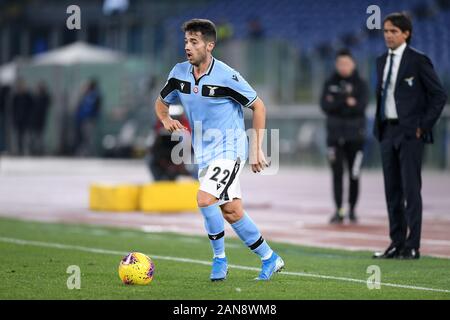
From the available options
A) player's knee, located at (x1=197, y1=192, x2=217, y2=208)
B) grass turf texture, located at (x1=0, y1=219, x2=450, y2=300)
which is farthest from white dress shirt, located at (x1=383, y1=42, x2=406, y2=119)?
player's knee, located at (x1=197, y1=192, x2=217, y2=208)

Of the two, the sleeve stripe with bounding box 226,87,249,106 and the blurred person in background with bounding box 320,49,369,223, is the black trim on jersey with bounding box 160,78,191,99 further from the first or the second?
the blurred person in background with bounding box 320,49,369,223

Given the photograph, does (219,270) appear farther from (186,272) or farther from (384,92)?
(384,92)

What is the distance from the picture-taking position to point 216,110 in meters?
9.75

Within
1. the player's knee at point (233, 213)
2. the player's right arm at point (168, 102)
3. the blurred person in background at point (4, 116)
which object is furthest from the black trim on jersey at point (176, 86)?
the blurred person in background at point (4, 116)

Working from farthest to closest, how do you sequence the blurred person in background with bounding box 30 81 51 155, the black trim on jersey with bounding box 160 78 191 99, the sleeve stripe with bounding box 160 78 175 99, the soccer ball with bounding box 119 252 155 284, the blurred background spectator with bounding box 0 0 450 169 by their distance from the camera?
the blurred person in background with bounding box 30 81 51 155 → the blurred background spectator with bounding box 0 0 450 169 → the sleeve stripe with bounding box 160 78 175 99 → the black trim on jersey with bounding box 160 78 191 99 → the soccer ball with bounding box 119 252 155 284

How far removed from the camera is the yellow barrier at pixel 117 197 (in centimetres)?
1917

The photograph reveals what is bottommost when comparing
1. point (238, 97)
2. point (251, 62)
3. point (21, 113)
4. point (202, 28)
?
point (21, 113)

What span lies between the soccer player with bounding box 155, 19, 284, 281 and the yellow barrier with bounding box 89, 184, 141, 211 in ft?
30.9

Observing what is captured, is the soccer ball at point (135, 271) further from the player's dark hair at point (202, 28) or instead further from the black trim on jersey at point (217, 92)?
the player's dark hair at point (202, 28)

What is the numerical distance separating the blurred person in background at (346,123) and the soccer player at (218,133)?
7.21 meters

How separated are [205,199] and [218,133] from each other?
55 centimetres

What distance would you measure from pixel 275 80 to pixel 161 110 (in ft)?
82.1

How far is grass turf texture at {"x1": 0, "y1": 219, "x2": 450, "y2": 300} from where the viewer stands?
29.5 ft

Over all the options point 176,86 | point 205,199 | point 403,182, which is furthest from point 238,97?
point 403,182
